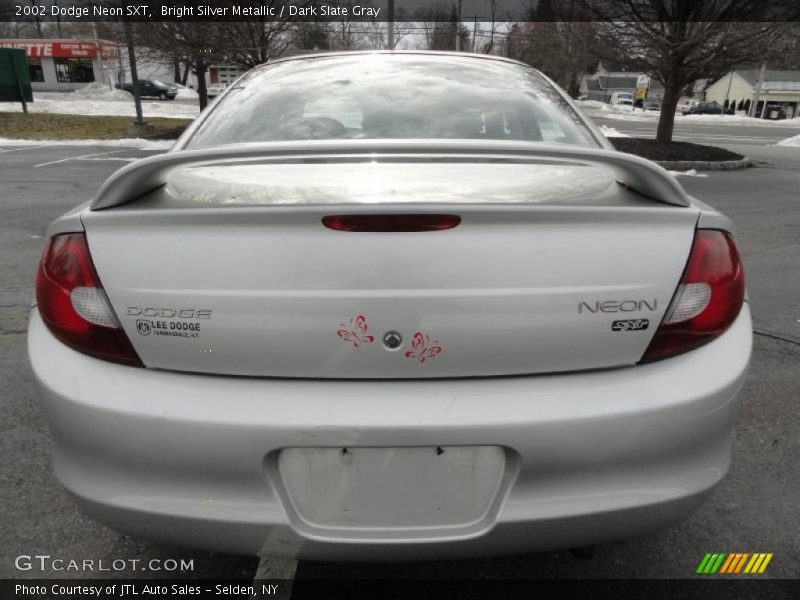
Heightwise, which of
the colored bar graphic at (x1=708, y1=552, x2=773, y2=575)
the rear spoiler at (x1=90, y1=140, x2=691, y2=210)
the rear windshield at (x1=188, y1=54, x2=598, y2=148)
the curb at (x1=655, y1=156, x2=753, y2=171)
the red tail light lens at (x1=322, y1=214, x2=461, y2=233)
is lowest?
the colored bar graphic at (x1=708, y1=552, x2=773, y2=575)

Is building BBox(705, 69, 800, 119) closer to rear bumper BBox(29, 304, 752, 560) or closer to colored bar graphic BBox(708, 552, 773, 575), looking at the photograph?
colored bar graphic BBox(708, 552, 773, 575)

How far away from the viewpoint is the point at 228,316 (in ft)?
4.34

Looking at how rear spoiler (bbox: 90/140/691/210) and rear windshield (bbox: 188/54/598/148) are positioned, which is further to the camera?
rear windshield (bbox: 188/54/598/148)

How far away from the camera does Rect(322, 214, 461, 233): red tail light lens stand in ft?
4.40

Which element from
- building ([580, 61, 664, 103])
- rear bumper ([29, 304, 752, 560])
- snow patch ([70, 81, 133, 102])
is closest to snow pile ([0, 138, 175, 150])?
rear bumper ([29, 304, 752, 560])

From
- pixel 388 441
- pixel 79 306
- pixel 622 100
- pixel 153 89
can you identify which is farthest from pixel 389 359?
pixel 622 100

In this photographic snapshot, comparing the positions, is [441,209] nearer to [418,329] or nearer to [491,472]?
[418,329]

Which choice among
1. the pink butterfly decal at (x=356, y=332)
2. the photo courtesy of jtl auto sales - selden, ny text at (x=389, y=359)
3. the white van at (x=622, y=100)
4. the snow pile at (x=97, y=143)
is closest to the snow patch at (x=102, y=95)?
the snow pile at (x=97, y=143)

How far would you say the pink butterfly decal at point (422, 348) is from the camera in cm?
132

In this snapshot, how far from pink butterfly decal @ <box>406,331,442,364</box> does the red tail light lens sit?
24 centimetres

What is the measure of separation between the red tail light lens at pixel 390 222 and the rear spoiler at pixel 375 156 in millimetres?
222

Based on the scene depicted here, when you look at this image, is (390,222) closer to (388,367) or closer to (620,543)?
(388,367)

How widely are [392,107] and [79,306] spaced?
4.57 feet

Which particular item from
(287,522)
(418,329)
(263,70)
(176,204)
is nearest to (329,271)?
(418,329)
